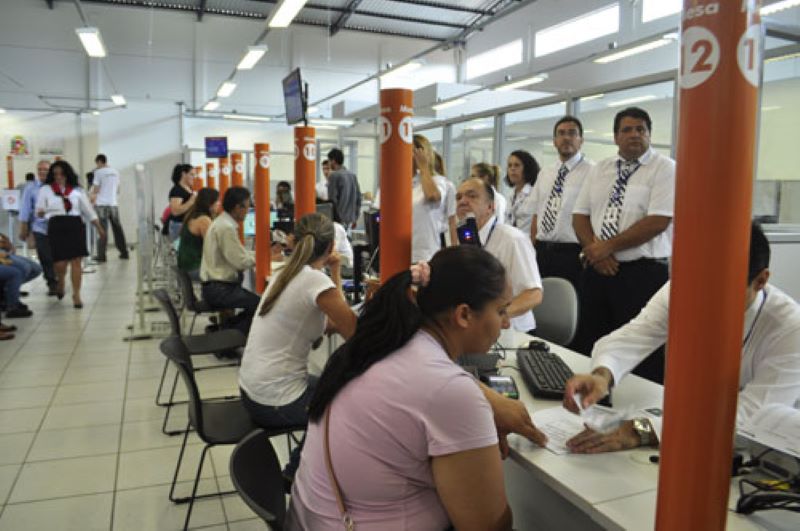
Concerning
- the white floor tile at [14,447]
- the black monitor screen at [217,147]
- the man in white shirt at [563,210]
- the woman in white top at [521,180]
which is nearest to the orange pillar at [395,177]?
the man in white shirt at [563,210]

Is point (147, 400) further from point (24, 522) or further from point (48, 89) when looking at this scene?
point (48, 89)

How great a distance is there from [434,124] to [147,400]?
14.5 ft

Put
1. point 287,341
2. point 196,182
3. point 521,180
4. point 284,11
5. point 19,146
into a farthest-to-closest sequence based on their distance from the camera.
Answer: point 19,146 → point 196,182 → point 284,11 → point 521,180 → point 287,341

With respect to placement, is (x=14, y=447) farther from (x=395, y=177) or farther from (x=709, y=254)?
(x=709, y=254)

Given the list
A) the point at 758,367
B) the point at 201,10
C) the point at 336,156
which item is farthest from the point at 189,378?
the point at 201,10

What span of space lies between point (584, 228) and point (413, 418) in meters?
2.47

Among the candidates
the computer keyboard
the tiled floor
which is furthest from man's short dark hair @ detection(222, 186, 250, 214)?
the computer keyboard

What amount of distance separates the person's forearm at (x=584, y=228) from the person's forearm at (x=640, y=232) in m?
0.32

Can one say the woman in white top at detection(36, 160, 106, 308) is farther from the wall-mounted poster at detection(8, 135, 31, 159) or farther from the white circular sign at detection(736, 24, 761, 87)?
the wall-mounted poster at detection(8, 135, 31, 159)

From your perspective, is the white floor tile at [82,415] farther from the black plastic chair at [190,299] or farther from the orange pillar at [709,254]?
the orange pillar at [709,254]

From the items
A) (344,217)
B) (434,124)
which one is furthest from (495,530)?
(434,124)

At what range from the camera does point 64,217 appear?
263 inches

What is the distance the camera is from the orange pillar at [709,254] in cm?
83

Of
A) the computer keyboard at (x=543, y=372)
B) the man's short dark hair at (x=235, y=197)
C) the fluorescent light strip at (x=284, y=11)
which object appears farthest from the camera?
the fluorescent light strip at (x=284, y=11)
